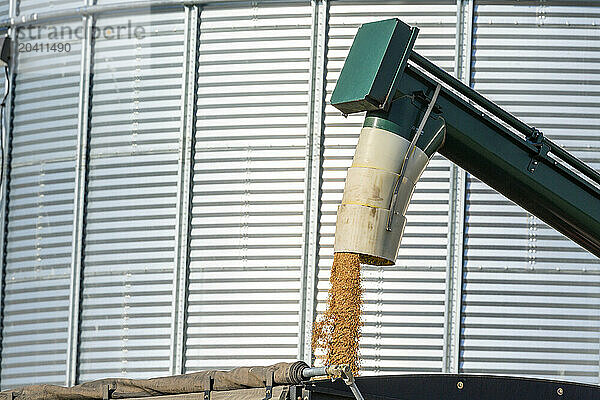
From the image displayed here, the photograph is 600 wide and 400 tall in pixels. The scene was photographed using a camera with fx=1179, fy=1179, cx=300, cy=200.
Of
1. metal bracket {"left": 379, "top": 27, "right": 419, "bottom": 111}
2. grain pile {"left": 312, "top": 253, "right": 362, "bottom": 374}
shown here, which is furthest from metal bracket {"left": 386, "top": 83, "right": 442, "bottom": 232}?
grain pile {"left": 312, "top": 253, "right": 362, "bottom": 374}

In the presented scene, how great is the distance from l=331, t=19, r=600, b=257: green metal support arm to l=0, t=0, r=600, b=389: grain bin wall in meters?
6.68

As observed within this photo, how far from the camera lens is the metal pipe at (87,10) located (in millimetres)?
14412

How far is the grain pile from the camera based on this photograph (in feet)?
20.2

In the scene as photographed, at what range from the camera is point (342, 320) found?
6.24 metres

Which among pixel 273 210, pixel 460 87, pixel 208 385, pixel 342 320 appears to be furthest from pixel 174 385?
pixel 273 210

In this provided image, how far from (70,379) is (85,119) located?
3249mm

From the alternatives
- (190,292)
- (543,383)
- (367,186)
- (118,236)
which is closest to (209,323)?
(190,292)

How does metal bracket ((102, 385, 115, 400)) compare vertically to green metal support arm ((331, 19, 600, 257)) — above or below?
below

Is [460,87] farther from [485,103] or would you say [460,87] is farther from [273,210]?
[273,210]

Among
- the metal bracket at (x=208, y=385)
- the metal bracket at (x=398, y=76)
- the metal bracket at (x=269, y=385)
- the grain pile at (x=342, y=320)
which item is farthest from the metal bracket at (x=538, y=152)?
the metal bracket at (x=208, y=385)

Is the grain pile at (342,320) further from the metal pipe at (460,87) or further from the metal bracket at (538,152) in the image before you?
the metal bracket at (538,152)

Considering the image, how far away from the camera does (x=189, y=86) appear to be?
14.3 metres

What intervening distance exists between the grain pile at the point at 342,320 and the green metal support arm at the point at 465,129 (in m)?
0.77

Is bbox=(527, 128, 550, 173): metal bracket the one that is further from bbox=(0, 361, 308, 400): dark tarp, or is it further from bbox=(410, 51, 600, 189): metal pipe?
bbox=(0, 361, 308, 400): dark tarp
